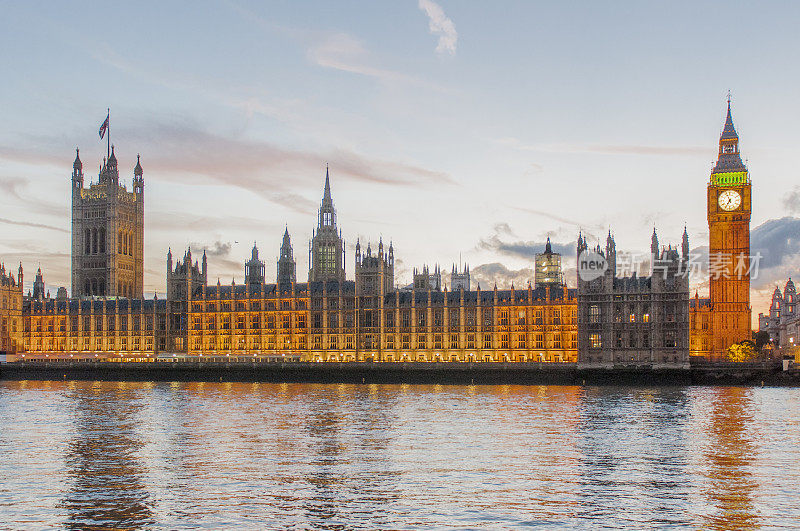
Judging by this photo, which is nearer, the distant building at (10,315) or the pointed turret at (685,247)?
the pointed turret at (685,247)

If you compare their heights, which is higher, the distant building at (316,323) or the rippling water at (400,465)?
the distant building at (316,323)

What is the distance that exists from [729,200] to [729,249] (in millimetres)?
8998

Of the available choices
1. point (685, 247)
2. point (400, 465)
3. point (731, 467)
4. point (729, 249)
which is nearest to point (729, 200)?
point (729, 249)

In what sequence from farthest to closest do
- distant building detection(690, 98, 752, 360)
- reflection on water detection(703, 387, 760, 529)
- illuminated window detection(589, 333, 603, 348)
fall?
1. distant building detection(690, 98, 752, 360)
2. illuminated window detection(589, 333, 603, 348)
3. reflection on water detection(703, 387, 760, 529)

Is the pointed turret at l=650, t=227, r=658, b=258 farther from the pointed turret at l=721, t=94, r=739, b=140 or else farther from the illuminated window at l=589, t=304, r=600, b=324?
the pointed turret at l=721, t=94, r=739, b=140

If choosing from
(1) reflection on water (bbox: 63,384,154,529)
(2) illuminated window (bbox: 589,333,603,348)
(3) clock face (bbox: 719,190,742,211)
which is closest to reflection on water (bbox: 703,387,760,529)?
(1) reflection on water (bbox: 63,384,154,529)

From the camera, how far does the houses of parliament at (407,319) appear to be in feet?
467

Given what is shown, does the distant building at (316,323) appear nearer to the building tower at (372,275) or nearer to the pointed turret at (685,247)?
the building tower at (372,275)

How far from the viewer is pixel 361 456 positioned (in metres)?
57.8

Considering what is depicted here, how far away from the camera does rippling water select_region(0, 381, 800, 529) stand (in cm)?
4084

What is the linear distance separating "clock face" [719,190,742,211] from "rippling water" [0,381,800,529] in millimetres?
80319

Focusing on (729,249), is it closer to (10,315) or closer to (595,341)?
(595,341)

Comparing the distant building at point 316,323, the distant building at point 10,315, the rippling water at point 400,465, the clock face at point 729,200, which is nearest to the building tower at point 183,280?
the distant building at point 316,323

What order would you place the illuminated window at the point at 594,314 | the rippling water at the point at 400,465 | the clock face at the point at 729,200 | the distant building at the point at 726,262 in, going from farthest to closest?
the clock face at the point at 729,200 < the distant building at the point at 726,262 < the illuminated window at the point at 594,314 < the rippling water at the point at 400,465
